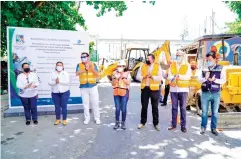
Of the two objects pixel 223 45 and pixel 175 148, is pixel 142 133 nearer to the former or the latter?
pixel 175 148

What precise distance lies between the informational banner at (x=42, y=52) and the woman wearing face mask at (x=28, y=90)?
104 centimetres

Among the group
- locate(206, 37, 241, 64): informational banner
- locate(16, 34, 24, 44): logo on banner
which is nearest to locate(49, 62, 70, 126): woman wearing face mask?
locate(16, 34, 24, 44): logo on banner

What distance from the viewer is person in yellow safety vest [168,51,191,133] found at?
6.49 m

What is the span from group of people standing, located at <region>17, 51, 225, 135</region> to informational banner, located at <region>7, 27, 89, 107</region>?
1072 millimetres

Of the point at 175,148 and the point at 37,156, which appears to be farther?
the point at 175,148

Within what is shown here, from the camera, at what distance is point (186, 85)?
21.3ft

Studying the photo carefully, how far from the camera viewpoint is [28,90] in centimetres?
722

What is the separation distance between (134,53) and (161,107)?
12431 millimetres

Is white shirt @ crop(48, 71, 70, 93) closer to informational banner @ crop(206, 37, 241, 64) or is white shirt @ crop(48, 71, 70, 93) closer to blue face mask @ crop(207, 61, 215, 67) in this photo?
blue face mask @ crop(207, 61, 215, 67)

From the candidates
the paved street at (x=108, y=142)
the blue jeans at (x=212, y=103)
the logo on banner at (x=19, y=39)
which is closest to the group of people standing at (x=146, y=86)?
the blue jeans at (x=212, y=103)

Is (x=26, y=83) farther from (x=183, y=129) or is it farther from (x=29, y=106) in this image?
(x=183, y=129)

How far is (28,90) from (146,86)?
3.07m

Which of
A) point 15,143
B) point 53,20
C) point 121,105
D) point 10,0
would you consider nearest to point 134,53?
point 53,20

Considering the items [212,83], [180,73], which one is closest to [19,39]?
[180,73]
